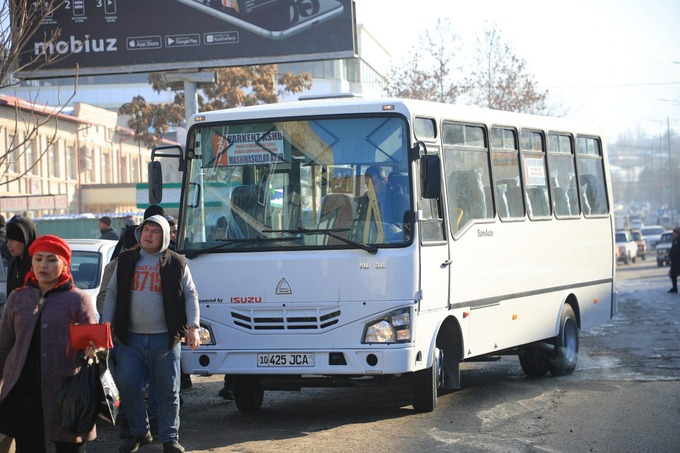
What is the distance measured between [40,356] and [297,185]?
4593 millimetres

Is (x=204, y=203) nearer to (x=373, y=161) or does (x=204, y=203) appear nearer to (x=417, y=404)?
(x=373, y=161)

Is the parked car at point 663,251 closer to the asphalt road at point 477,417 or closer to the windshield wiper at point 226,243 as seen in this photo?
the asphalt road at point 477,417

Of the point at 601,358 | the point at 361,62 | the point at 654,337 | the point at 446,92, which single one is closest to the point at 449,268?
the point at 601,358

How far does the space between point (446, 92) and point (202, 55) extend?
24.4 meters

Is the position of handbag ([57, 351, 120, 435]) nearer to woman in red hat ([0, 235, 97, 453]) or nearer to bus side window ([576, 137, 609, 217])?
woman in red hat ([0, 235, 97, 453])

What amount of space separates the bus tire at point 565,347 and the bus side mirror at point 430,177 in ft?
15.9

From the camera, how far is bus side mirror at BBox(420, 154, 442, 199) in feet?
34.0

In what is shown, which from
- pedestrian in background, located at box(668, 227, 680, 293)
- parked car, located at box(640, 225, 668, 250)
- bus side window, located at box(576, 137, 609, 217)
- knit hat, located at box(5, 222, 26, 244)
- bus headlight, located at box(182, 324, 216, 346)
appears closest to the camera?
knit hat, located at box(5, 222, 26, 244)

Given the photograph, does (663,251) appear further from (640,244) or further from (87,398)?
(87,398)

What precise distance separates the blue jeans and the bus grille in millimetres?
1755

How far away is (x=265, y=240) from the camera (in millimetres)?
10805

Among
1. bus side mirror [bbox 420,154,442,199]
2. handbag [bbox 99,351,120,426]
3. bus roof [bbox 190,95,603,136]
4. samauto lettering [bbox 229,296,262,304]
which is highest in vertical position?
bus roof [bbox 190,95,603,136]

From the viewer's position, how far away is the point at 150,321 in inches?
351

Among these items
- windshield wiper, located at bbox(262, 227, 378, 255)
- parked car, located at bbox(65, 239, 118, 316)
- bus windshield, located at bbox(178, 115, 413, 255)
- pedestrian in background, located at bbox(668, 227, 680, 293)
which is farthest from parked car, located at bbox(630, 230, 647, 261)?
windshield wiper, located at bbox(262, 227, 378, 255)
